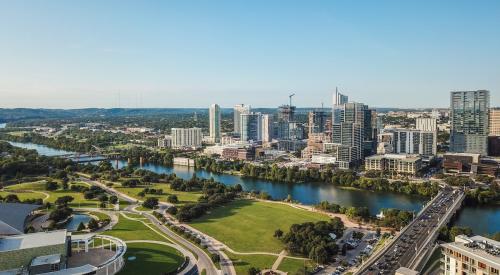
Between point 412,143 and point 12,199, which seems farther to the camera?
point 412,143

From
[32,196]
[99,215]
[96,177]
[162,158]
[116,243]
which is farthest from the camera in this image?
[162,158]

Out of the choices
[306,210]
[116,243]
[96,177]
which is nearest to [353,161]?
[306,210]

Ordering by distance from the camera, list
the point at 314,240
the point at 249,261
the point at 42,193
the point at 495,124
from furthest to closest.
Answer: the point at 495,124 < the point at 42,193 < the point at 314,240 < the point at 249,261

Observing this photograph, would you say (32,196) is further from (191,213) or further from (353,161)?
(353,161)

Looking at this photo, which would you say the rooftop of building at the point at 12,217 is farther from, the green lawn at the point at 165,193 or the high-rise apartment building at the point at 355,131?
the high-rise apartment building at the point at 355,131

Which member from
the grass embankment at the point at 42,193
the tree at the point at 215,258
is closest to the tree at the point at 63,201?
the grass embankment at the point at 42,193

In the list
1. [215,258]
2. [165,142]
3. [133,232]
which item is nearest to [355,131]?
[165,142]

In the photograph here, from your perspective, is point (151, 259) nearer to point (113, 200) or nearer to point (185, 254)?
point (185, 254)
